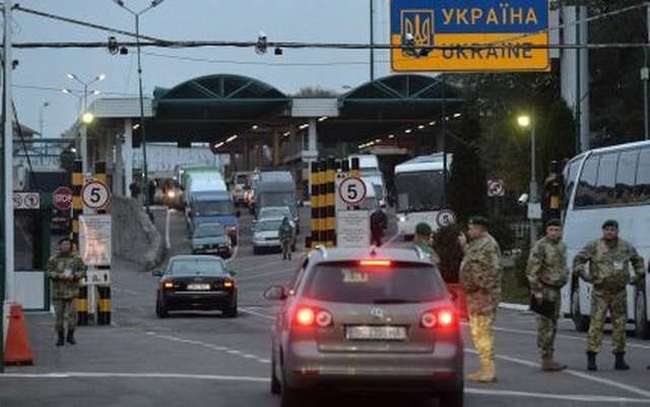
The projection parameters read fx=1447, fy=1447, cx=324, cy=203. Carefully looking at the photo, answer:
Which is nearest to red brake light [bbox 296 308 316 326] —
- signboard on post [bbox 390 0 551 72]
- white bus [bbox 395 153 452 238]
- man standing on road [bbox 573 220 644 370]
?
man standing on road [bbox 573 220 644 370]

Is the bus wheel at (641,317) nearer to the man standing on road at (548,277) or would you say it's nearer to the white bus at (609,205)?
the white bus at (609,205)

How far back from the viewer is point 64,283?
2341 centimetres

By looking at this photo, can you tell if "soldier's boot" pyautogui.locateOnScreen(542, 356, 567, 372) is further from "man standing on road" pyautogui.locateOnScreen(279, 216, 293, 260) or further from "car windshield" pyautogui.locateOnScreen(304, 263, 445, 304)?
"man standing on road" pyautogui.locateOnScreen(279, 216, 293, 260)

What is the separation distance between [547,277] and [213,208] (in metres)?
58.5

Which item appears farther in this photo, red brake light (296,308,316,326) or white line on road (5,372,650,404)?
white line on road (5,372,650,404)

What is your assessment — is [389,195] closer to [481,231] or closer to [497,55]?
[497,55]

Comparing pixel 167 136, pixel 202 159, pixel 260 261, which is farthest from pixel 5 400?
pixel 202 159

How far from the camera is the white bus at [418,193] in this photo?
6206 centimetres

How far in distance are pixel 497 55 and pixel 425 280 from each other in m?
21.7

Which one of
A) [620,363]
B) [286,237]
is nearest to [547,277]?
[620,363]

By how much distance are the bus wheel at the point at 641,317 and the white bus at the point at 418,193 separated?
35751 millimetres

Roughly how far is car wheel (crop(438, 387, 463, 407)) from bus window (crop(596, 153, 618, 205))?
560 inches

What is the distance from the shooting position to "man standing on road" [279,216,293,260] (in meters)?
63.0

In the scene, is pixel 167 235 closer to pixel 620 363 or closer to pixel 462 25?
pixel 462 25
